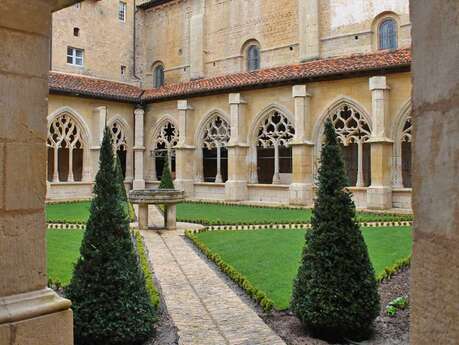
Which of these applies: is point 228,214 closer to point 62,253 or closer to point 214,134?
point 62,253

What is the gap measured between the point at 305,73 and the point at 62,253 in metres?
11.4

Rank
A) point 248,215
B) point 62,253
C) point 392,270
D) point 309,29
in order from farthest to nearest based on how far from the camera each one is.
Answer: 1. point 309,29
2. point 248,215
3. point 62,253
4. point 392,270

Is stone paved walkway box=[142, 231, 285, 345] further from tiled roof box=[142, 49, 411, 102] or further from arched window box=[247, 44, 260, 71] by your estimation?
arched window box=[247, 44, 260, 71]

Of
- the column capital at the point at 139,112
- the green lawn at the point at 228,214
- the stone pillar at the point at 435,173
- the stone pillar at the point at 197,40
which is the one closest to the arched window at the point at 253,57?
the stone pillar at the point at 197,40

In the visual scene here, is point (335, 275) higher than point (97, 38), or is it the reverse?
point (97, 38)

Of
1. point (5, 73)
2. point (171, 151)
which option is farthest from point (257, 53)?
point (5, 73)

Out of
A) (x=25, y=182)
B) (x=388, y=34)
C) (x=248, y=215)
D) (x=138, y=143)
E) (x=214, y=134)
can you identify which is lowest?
(x=248, y=215)

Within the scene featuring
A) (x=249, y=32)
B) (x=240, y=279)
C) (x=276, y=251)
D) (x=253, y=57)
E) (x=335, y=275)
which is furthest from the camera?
(x=253, y=57)

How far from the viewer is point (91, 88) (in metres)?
20.2

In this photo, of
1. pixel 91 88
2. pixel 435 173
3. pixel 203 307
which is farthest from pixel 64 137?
pixel 435 173

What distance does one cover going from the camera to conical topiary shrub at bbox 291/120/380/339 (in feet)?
13.7

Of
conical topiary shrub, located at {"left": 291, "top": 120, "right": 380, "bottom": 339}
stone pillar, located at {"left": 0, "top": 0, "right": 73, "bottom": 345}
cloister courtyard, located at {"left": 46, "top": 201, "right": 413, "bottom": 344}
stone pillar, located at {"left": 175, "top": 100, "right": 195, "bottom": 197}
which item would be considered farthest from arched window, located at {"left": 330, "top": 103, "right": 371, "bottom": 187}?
stone pillar, located at {"left": 0, "top": 0, "right": 73, "bottom": 345}

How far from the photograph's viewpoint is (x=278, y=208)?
51.2 ft

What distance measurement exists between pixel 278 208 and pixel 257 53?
9858mm
